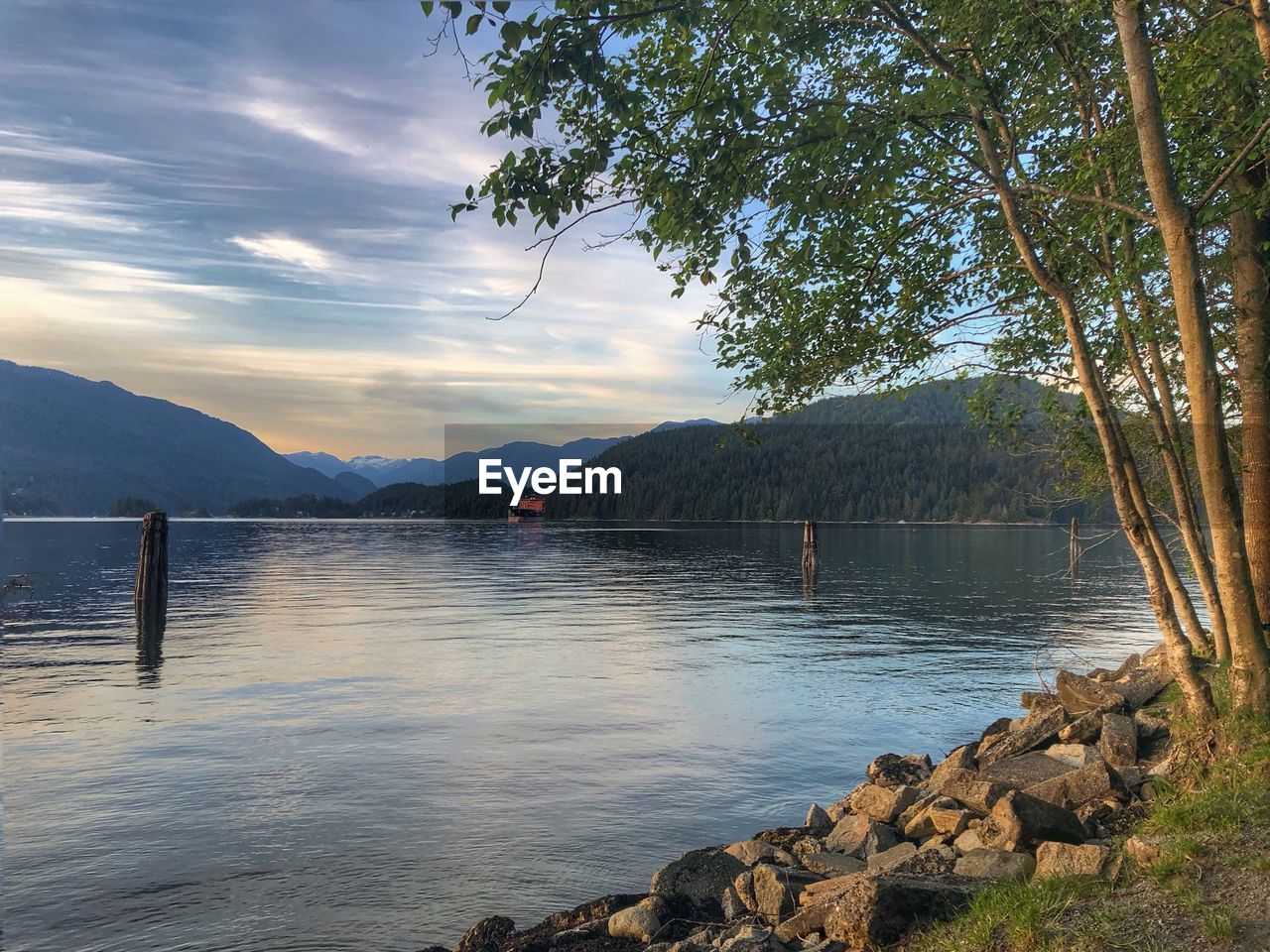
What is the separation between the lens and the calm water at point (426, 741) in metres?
12.2

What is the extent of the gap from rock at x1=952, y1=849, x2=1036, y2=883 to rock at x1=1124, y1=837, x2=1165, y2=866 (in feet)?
2.89

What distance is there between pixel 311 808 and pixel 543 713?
8.58 m

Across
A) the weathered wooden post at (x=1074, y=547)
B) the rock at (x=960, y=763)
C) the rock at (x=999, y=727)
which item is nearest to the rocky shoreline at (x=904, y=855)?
the rock at (x=960, y=763)

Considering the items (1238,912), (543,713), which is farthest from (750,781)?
(1238,912)

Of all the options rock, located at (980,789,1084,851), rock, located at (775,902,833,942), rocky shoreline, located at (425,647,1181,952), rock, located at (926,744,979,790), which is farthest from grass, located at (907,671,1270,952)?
rock, located at (926,744,979,790)

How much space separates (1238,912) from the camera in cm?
645

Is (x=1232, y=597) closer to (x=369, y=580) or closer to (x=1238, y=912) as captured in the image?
(x=1238, y=912)

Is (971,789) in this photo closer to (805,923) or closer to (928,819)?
(928,819)

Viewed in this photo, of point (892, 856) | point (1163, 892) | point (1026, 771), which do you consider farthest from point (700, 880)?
point (1163, 892)

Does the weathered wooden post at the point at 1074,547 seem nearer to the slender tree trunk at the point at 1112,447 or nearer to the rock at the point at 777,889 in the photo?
the slender tree trunk at the point at 1112,447

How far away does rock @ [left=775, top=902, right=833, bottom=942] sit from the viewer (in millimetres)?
8094

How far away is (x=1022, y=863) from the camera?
823cm

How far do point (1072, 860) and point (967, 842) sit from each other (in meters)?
2.12

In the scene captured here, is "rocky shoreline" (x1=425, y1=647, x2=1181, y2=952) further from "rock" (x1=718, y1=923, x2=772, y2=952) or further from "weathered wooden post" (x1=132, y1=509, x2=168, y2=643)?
"weathered wooden post" (x1=132, y1=509, x2=168, y2=643)
